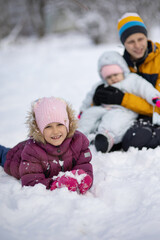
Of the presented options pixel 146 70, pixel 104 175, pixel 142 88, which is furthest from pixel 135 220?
pixel 146 70

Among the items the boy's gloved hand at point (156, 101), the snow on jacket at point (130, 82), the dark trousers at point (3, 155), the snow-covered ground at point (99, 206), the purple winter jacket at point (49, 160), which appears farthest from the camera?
the snow on jacket at point (130, 82)

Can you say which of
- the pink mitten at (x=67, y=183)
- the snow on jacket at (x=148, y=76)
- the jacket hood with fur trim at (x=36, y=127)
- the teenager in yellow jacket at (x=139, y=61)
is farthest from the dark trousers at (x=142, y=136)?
the pink mitten at (x=67, y=183)

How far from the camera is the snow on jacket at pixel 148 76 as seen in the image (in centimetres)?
283

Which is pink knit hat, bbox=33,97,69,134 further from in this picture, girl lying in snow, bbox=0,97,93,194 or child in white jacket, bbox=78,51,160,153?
child in white jacket, bbox=78,51,160,153

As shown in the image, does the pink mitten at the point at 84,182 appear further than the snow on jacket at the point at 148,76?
No

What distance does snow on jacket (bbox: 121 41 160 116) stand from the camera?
2.83 metres

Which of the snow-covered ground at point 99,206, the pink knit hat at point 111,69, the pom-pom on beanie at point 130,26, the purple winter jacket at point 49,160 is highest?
the pom-pom on beanie at point 130,26

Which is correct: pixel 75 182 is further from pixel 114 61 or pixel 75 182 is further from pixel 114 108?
pixel 114 61

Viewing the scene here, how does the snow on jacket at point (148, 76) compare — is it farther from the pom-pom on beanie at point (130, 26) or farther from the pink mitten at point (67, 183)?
the pink mitten at point (67, 183)

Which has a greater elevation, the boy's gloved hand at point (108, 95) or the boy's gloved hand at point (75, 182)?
the boy's gloved hand at point (108, 95)

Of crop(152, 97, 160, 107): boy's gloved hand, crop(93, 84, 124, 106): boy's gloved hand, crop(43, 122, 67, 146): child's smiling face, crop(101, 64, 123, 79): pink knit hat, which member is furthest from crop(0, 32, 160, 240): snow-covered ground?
crop(101, 64, 123, 79): pink knit hat

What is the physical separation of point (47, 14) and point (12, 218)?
1698 cm

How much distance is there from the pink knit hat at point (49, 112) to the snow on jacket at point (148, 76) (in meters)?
1.06

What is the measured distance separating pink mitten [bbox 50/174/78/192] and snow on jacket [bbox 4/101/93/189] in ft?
0.22
